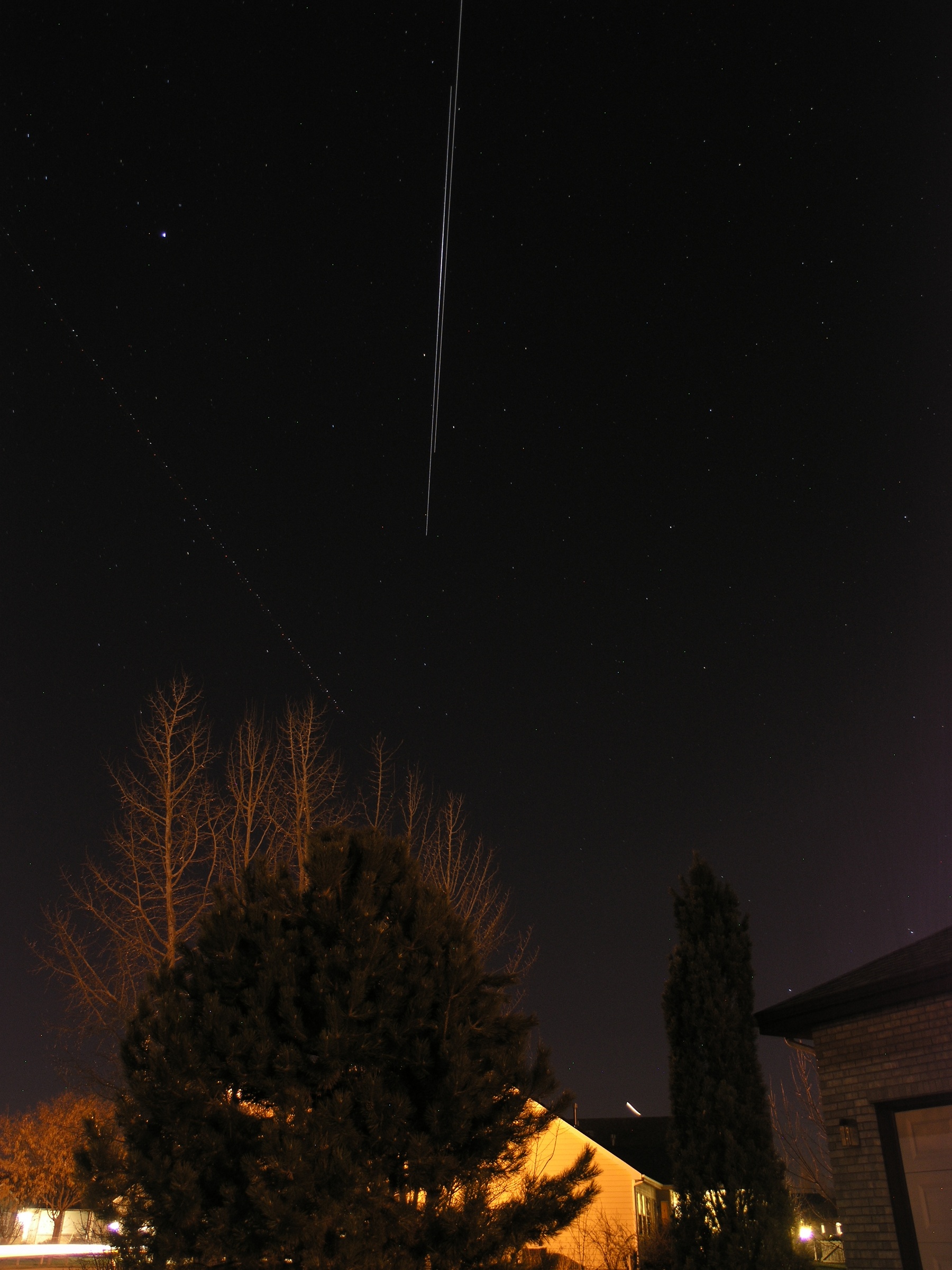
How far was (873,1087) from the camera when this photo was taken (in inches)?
345

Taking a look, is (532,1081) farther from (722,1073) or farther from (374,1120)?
(722,1073)

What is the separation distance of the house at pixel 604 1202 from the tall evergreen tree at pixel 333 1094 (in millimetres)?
13093

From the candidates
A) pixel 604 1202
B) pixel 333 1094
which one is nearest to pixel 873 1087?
pixel 333 1094

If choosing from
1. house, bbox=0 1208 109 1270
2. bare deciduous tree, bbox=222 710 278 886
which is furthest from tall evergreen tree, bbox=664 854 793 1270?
house, bbox=0 1208 109 1270

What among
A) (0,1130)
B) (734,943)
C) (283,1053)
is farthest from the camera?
(0,1130)

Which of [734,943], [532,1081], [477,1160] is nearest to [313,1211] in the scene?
[477,1160]

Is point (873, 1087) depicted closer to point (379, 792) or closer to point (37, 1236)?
point (379, 792)

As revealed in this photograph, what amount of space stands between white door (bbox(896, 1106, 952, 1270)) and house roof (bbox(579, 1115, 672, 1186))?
23339 mm

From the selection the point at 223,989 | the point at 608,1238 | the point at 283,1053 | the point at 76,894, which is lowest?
the point at 608,1238

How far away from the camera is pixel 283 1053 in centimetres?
620

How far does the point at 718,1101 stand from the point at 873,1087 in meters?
1.78

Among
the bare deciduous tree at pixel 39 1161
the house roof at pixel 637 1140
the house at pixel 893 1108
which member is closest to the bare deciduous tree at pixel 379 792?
the house at pixel 893 1108

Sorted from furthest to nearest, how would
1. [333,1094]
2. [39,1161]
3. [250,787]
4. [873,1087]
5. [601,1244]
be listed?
[39,1161] < [601,1244] < [250,787] < [873,1087] < [333,1094]

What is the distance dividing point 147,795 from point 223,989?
302 inches
